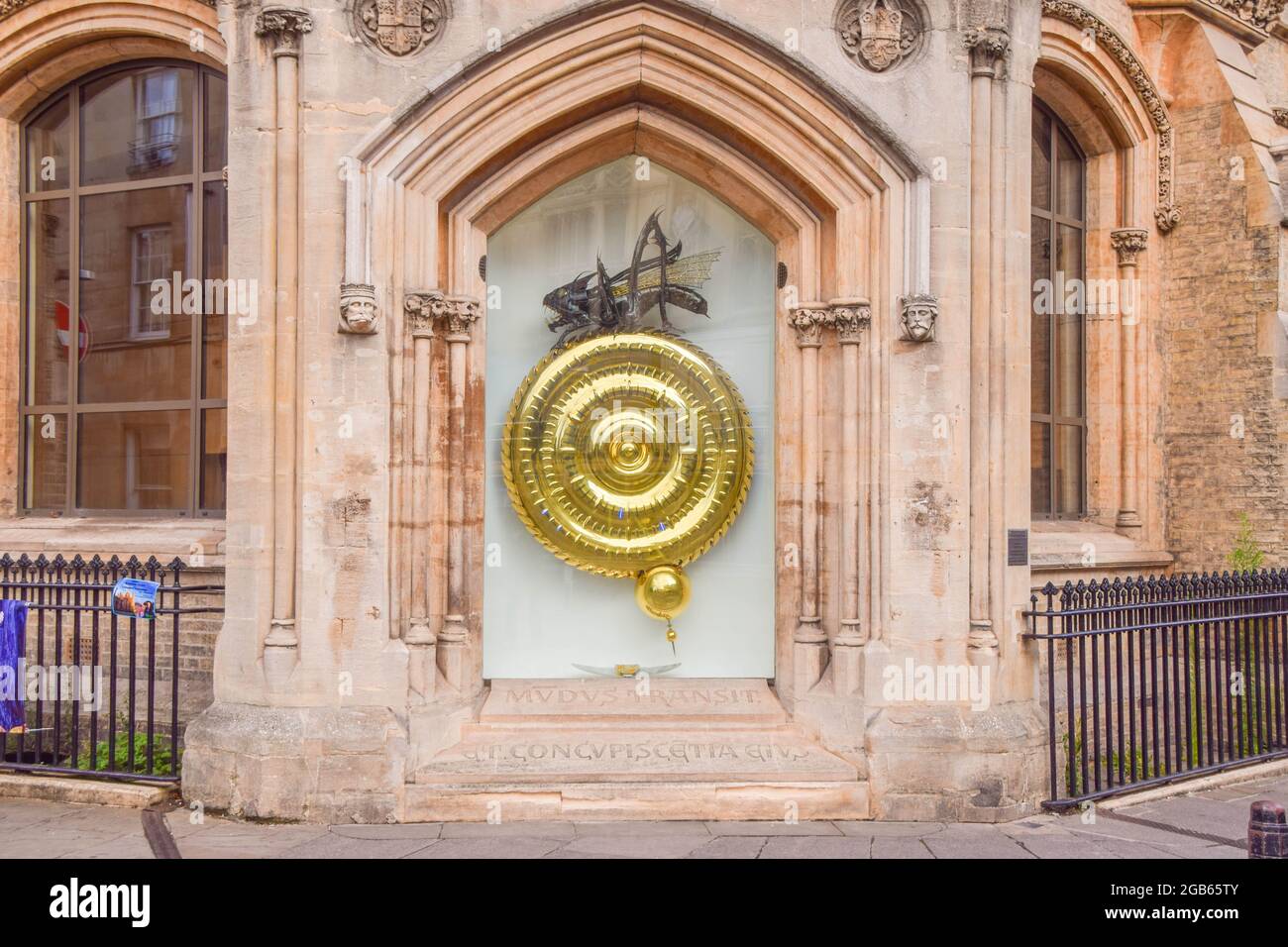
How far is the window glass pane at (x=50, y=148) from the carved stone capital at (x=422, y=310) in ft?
13.2

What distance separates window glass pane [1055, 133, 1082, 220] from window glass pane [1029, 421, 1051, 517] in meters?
1.82

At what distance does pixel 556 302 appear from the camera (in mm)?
7523

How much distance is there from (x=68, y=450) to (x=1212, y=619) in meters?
8.31

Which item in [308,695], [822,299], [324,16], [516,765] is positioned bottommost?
[516,765]

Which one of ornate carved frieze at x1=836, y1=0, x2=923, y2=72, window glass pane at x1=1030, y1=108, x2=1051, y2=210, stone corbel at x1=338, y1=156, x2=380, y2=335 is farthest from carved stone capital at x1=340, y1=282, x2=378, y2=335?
window glass pane at x1=1030, y1=108, x2=1051, y2=210

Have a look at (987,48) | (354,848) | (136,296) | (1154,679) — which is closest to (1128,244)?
(987,48)

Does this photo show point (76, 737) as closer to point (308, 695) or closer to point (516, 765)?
point (308, 695)

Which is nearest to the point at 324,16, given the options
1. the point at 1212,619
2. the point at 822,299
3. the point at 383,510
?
the point at 383,510

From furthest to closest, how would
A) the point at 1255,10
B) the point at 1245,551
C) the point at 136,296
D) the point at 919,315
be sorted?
the point at 1255,10, the point at 1245,551, the point at 136,296, the point at 919,315

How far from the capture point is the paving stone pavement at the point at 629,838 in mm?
5938

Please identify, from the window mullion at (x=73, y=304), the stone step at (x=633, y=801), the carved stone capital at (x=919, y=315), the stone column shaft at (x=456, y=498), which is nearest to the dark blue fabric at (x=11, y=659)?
the window mullion at (x=73, y=304)

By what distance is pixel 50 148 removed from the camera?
912cm

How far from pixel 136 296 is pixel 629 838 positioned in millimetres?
5576

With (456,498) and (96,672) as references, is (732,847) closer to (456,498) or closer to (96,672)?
(456,498)
